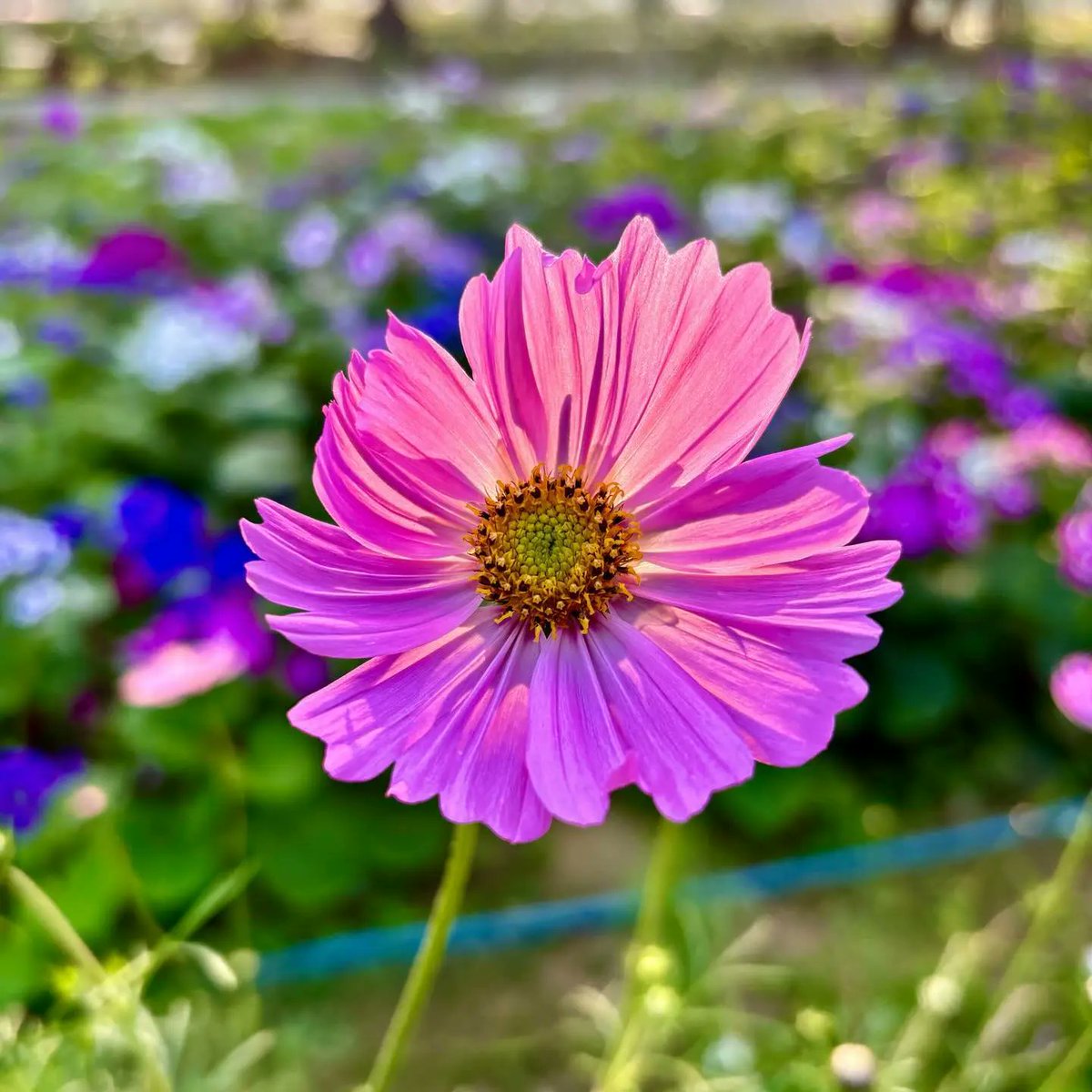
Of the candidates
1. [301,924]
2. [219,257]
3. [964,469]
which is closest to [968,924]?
[964,469]

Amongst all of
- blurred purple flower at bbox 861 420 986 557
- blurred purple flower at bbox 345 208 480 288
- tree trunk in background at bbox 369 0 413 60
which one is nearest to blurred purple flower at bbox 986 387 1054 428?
blurred purple flower at bbox 861 420 986 557

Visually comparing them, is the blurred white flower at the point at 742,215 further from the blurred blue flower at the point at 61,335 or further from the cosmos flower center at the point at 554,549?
the cosmos flower center at the point at 554,549

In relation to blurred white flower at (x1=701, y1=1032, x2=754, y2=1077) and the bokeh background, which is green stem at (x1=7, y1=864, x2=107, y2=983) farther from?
blurred white flower at (x1=701, y1=1032, x2=754, y2=1077)

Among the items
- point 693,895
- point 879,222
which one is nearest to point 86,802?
point 693,895

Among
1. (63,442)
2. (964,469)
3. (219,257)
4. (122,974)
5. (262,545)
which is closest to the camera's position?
(262,545)

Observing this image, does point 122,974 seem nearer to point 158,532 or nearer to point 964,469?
point 158,532
